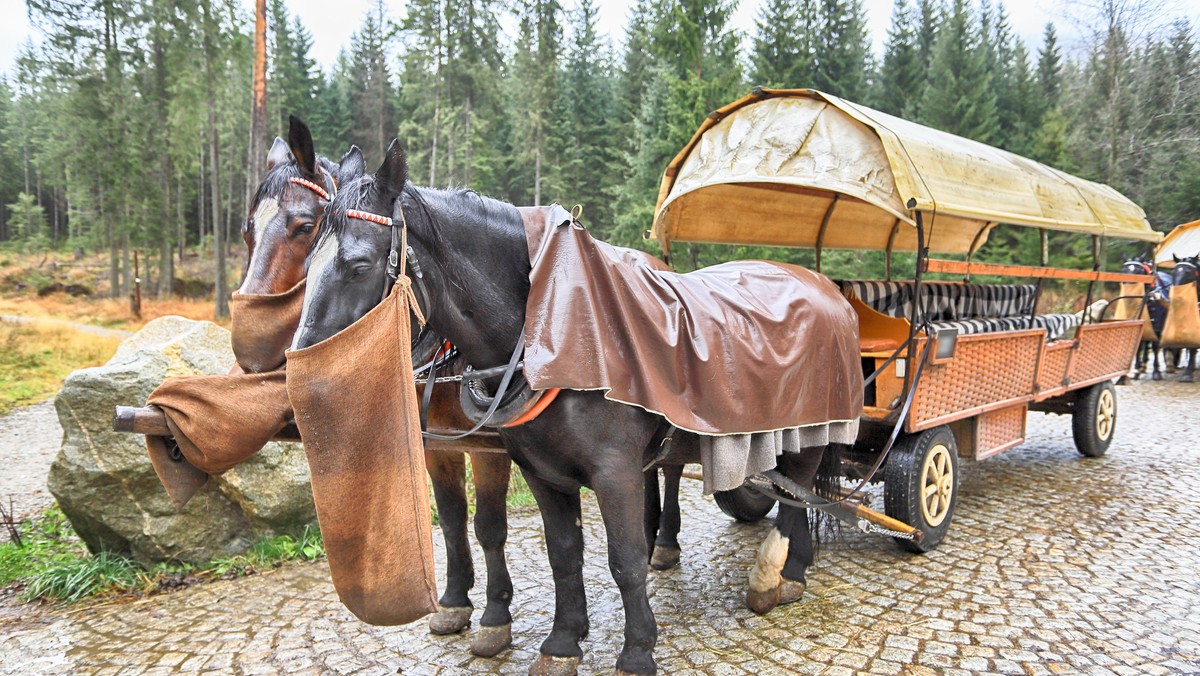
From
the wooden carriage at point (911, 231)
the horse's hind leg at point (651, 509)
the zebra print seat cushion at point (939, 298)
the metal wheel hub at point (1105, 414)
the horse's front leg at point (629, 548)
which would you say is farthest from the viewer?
the metal wheel hub at point (1105, 414)

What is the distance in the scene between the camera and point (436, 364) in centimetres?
285

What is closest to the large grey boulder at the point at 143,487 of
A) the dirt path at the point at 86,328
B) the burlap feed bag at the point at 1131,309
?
the burlap feed bag at the point at 1131,309

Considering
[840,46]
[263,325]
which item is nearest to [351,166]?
[263,325]

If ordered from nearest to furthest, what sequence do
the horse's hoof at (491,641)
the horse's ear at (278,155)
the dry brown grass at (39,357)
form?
the horse's hoof at (491,641) < the horse's ear at (278,155) < the dry brown grass at (39,357)

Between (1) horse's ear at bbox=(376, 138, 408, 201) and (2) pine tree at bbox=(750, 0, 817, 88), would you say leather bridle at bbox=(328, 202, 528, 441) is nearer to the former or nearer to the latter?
(1) horse's ear at bbox=(376, 138, 408, 201)

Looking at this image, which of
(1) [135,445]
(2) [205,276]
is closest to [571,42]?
(2) [205,276]

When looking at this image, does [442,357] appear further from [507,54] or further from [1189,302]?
[507,54]

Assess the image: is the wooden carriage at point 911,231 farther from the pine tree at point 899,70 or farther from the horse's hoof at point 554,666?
the pine tree at point 899,70

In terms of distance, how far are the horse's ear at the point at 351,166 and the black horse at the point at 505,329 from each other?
39mm

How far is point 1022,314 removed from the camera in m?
6.70

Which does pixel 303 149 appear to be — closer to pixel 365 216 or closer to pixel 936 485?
pixel 365 216

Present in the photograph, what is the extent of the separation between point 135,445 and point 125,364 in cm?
58

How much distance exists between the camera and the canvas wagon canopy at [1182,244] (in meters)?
12.4

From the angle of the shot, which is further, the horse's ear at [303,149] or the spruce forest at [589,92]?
the spruce forest at [589,92]
